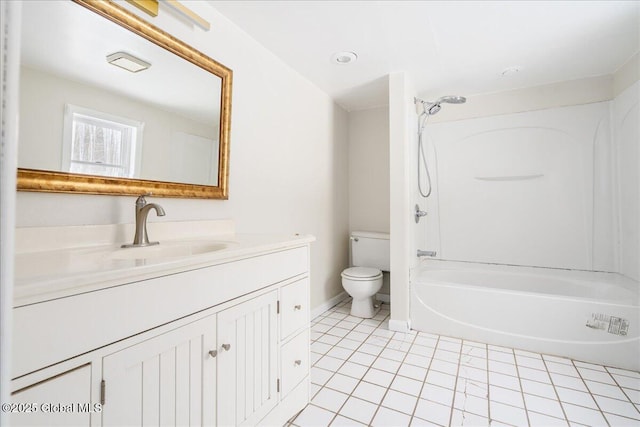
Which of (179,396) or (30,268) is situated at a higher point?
(30,268)

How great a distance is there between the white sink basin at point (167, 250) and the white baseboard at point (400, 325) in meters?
1.73

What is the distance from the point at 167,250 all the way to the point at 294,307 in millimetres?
617

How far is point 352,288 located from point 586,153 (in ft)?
7.65

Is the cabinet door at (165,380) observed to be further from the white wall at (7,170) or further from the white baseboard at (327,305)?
the white baseboard at (327,305)

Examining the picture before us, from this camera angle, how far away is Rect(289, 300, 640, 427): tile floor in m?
1.41

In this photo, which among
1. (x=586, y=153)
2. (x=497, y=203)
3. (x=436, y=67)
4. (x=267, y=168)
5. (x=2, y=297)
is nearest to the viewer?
(x=2, y=297)

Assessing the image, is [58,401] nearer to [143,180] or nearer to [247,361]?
[247,361]

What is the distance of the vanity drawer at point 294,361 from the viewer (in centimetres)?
132

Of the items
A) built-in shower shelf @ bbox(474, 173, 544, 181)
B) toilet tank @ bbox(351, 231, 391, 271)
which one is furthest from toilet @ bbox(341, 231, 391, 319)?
built-in shower shelf @ bbox(474, 173, 544, 181)

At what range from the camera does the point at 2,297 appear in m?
0.33

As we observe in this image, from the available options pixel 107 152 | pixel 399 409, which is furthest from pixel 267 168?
pixel 399 409

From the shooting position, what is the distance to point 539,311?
2066mm

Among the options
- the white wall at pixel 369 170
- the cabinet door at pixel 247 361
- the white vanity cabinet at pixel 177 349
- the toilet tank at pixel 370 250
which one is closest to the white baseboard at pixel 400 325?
the toilet tank at pixel 370 250

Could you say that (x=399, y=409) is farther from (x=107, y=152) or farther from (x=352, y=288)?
(x=107, y=152)
